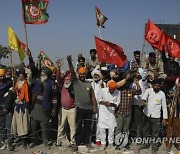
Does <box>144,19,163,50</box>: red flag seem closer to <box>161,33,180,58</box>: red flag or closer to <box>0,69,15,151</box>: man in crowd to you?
<box>161,33,180,58</box>: red flag

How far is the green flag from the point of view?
780 centimetres

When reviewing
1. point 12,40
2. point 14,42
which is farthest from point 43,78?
point 12,40

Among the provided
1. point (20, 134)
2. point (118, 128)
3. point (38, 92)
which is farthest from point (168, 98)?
point (20, 134)

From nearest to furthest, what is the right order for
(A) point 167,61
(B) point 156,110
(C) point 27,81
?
(B) point 156,110, (C) point 27,81, (A) point 167,61

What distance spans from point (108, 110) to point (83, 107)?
60cm

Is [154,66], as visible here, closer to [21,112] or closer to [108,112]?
[108,112]

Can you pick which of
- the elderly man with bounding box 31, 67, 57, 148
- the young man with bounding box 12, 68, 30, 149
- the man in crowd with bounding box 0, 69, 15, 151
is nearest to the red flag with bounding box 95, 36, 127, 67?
the elderly man with bounding box 31, 67, 57, 148

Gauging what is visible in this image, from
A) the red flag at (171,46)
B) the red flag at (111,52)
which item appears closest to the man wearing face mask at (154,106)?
the red flag at (111,52)

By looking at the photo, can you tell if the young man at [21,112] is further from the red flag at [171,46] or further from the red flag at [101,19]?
the red flag at [171,46]

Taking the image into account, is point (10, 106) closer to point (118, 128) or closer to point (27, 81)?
point (27, 81)

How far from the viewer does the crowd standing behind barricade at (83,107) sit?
6699 millimetres

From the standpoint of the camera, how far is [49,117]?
6969 millimetres

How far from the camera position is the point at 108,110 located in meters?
6.75

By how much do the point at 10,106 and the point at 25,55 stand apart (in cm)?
163
